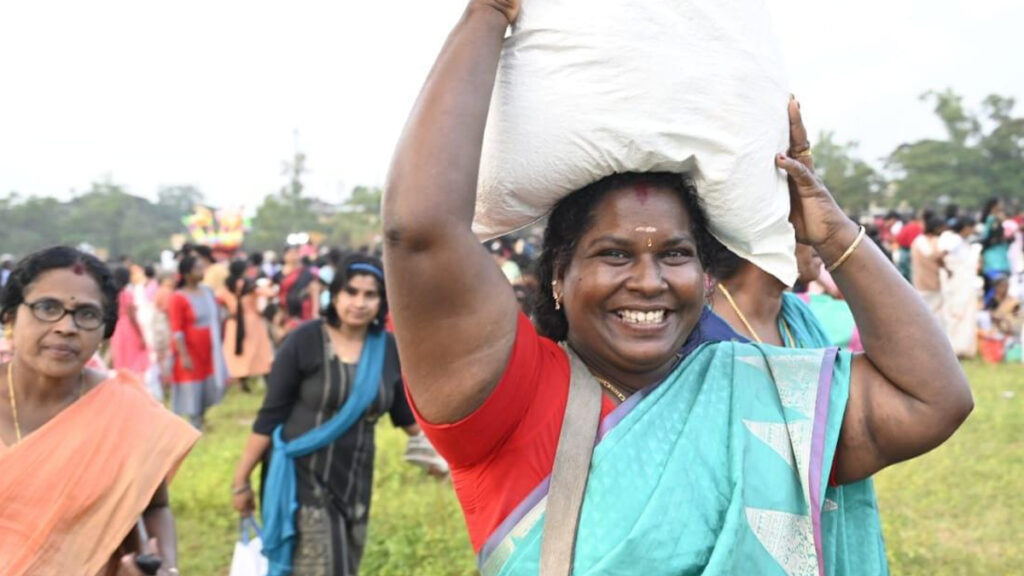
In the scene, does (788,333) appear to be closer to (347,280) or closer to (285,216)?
(347,280)

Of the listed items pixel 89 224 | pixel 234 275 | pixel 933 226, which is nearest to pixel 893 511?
pixel 933 226

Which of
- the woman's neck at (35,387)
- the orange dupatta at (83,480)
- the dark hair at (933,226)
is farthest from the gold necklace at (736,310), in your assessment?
the dark hair at (933,226)

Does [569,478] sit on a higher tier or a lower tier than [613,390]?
lower

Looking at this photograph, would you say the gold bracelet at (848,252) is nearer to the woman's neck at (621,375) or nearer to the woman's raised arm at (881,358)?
the woman's raised arm at (881,358)

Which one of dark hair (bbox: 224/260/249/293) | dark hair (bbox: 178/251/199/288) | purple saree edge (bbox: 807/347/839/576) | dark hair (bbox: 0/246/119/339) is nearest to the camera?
purple saree edge (bbox: 807/347/839/576)

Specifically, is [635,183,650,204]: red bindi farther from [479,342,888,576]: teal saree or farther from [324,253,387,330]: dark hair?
[324,253,387,330]: dark hair

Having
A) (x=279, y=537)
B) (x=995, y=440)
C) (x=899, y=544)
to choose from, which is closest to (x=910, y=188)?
(x=995, y=440)

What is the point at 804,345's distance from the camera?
8.88ft

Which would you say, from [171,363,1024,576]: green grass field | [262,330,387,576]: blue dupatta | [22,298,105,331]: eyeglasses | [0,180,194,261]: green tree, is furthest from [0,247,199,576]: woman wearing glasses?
[0,180,194,261]: green tree

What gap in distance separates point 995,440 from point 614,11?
7.22 meters

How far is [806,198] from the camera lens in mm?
1819

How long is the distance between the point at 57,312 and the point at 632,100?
1910 millimetres

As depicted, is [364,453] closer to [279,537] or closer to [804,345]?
[279,537]

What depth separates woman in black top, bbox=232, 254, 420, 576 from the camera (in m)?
3.98
